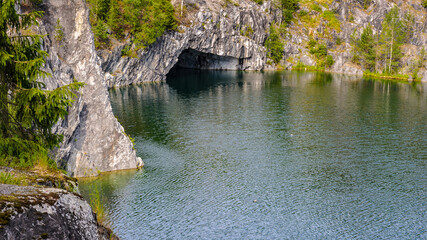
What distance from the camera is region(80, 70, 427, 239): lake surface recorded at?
25.8 metres

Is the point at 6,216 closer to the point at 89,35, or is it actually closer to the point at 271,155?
the point at 89,35

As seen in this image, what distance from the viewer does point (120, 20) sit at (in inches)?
3381

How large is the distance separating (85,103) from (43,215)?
26648 mm

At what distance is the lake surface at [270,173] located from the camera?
1015 inches

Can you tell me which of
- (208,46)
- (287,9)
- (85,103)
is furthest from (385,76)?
(85,103)

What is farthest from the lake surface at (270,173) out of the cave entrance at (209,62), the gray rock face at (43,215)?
the cave entrance at (209,62)

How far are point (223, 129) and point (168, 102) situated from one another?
70.7 ft

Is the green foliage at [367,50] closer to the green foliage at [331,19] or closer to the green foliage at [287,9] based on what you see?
the green foliage at [331,19]

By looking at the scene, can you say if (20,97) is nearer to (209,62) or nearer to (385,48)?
(209,62)

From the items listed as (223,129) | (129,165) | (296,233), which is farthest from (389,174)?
(129,165)

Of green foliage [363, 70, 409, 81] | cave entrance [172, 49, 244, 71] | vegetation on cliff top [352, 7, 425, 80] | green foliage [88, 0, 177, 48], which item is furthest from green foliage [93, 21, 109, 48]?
vegetation on cliff top [352, 7, 425, 80]

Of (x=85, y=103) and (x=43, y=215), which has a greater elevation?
(x=85, y=103)

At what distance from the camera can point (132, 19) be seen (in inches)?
3391

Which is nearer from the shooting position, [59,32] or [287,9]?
[59,32]
